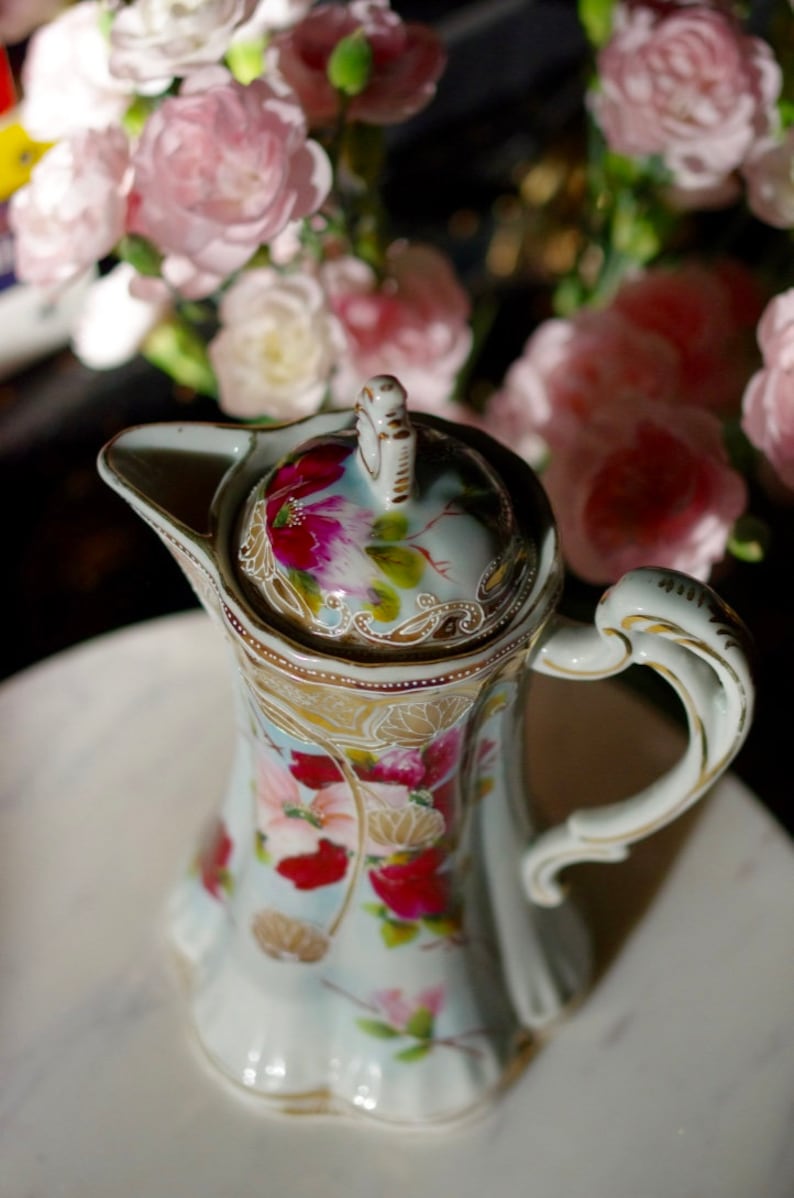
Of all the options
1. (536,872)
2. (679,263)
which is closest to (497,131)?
(679,263)

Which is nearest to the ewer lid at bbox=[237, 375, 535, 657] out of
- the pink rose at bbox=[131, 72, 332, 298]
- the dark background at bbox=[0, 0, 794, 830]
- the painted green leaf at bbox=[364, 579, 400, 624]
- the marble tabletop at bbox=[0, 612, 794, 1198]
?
the painted green leaf at bbox=[364, 579, 400, 624]

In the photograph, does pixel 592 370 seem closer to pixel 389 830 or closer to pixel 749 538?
pixel 749 538

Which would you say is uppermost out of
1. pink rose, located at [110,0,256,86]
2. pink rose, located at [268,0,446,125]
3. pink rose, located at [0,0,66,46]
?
pink rose, located at [110,0,256,86]

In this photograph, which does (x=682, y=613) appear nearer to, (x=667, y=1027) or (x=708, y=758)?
(x=708, y=758)

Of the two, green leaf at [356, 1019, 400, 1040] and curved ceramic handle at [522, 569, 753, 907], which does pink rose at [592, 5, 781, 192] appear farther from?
green leaf at [356, 1019, 400, 1040]

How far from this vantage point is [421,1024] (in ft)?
1.49

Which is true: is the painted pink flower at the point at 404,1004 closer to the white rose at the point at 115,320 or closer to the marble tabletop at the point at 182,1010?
the marble tabletop at the point at 182,1010

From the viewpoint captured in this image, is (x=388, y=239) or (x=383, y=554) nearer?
(x=383, y=554)

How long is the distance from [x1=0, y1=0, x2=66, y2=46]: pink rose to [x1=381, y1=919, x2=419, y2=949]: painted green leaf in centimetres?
50

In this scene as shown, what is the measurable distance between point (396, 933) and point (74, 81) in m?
0.36

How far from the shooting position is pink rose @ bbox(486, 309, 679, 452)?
1.83ft

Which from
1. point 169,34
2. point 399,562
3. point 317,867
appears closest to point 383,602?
point 399,562

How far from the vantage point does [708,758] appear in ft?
1.26

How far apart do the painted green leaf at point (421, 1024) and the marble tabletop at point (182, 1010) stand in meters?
0.04
